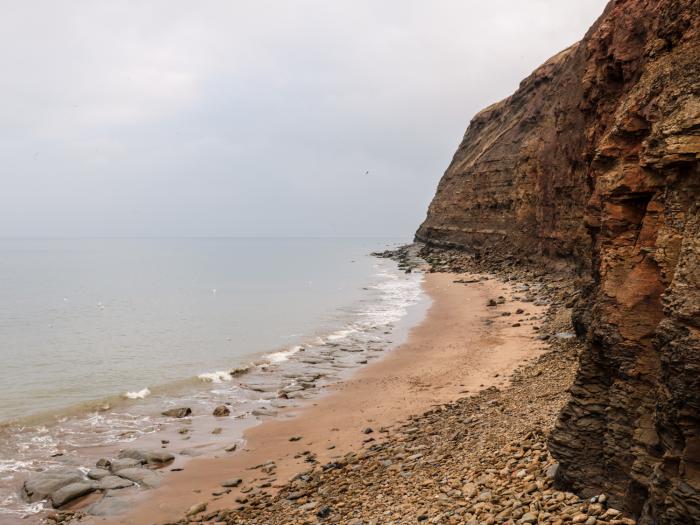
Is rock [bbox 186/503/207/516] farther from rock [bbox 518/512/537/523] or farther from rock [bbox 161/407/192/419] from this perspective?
rock [bbox 161/407/192/419]

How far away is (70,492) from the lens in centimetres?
1189

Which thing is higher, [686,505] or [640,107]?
[640,107]

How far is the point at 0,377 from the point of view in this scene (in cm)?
2342

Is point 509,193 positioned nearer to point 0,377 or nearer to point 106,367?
point 106,367

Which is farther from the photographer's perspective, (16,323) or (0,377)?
(16,323)

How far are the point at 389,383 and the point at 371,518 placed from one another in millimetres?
10850

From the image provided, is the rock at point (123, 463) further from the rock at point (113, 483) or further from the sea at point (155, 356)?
the sea at point (155, 356)

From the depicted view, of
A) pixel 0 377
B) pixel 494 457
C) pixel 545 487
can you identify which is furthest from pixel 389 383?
pixel 0 377

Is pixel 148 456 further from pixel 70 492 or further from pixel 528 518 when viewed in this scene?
pixel 528 518

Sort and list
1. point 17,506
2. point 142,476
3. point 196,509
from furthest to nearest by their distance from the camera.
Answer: point 142,476 < point 17,506 < point 196,509

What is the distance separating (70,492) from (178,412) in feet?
19.7

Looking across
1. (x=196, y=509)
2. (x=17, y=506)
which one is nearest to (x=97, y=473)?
(x=17, y=506)

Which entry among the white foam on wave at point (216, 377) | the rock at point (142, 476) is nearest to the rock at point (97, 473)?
the rock at point (142, 476)

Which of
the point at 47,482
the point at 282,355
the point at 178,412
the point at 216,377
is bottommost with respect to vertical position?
the point at 282,355
